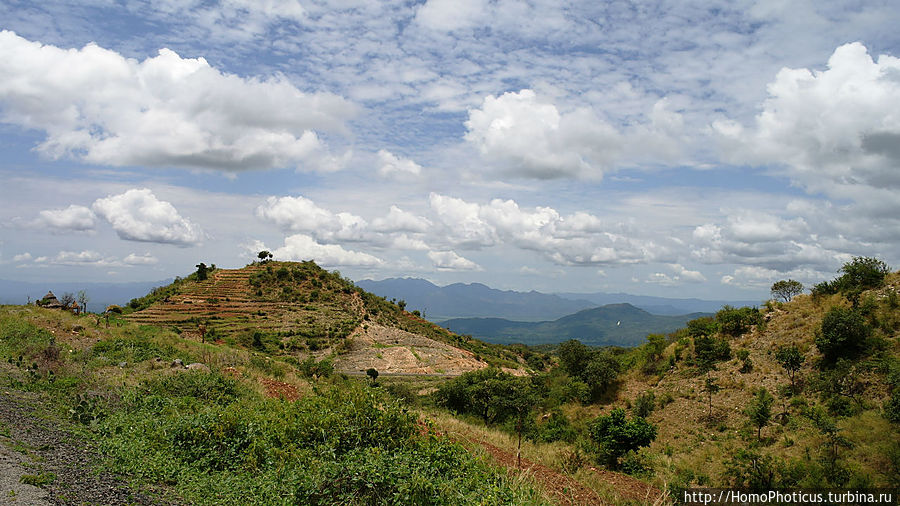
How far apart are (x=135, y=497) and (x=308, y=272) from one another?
65.3 m

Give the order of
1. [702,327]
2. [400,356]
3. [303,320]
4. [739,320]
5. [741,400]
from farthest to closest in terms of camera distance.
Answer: [303,320], [400,356], [702,327], [739,320], [741,400]

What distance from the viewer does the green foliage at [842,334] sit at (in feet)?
58.1

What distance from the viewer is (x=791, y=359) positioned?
1878 cm

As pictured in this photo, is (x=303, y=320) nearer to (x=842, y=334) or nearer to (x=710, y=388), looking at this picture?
(x=710, y=388)

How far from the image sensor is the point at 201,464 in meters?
8.51

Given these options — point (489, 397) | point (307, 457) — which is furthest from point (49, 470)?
point (489, 397)

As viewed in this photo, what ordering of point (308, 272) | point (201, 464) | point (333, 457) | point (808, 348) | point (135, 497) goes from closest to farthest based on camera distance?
point (135, 497)
point (333, 457)
point (201, 464)
point (808, 348)
point (308, 272)

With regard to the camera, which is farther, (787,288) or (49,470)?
(787,288)

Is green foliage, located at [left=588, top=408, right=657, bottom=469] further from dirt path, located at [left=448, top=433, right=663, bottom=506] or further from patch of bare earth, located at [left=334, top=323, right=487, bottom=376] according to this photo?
patch of bare earth, located at [left=334, top=323, right=487, bottom=376]

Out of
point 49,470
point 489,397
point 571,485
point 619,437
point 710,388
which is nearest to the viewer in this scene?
point 49,470

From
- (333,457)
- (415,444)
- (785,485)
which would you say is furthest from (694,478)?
(333,457)

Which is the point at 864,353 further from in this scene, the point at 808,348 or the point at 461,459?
the point at 461,459

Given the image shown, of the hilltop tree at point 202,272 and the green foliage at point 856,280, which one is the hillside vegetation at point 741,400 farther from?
the hilltop tree at point 202,272

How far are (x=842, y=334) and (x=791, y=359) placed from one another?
2020 millimetres
